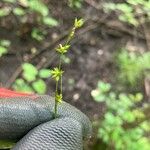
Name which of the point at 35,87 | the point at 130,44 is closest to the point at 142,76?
the point at 130,44

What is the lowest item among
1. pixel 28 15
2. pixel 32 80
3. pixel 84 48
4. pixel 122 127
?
pixel 122 127

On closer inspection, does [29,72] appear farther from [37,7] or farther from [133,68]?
[133,68]

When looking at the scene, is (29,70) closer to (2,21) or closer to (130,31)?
(2,21)

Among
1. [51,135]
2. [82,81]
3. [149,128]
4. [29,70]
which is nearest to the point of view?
[51,135]

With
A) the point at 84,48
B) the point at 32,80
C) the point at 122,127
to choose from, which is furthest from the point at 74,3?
the point at 122,127

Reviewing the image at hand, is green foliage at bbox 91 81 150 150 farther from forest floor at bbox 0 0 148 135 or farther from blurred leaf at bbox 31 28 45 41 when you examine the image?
blurred leaf at bbox 31 28 45 41

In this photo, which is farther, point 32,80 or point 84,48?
point 84,48
